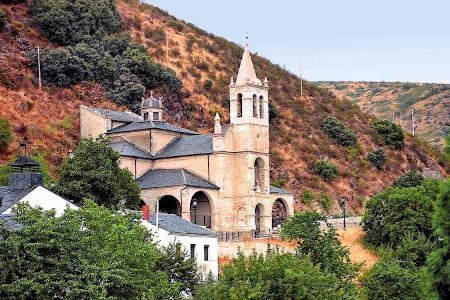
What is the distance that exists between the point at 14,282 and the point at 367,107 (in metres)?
145

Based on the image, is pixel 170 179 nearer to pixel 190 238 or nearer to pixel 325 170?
pixel 190 238

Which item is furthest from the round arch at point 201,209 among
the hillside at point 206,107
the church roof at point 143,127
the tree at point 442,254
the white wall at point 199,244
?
the tree at point 442,254

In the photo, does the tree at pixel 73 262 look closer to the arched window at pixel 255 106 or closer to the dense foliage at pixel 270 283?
the dense foliage at pixel 270 283

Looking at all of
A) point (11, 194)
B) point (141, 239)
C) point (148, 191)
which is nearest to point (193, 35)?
point (148, 191)

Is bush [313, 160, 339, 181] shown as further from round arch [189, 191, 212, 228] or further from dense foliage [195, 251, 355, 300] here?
dense foliage [195, 251, 355, 300]

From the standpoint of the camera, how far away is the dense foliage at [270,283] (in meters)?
45.6

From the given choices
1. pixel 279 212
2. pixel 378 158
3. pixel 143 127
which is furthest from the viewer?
pixel 378 158

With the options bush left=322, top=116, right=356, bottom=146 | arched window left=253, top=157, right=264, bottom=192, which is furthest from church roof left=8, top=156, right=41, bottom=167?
bush left=322, top=116, right=356, bottom=146

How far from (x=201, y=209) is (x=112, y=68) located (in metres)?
29.3

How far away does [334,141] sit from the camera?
12456cm

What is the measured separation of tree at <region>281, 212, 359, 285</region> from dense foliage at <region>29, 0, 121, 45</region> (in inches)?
2060

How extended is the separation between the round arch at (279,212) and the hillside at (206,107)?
178 inches

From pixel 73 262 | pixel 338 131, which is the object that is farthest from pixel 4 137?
pixel 338 131

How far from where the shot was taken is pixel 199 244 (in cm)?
6769
